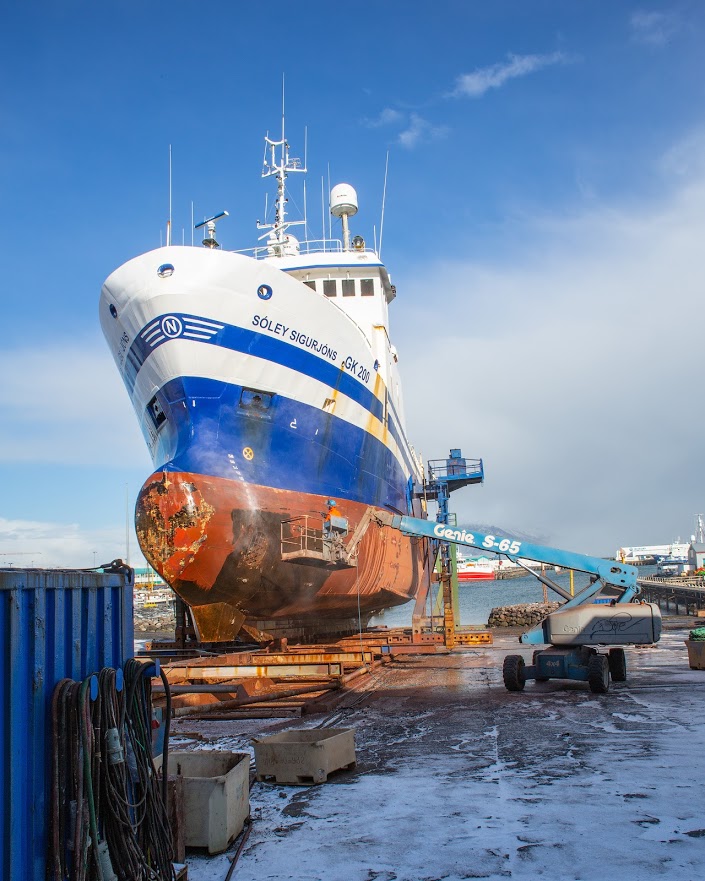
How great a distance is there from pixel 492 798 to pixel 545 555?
7.85m

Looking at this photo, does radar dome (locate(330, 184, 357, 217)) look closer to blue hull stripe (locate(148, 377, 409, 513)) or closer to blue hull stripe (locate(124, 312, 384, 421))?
blue hull stripe (locate(124, 312, 384, 421))

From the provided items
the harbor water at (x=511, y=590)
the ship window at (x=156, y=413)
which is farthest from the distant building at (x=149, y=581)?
the ship window at (x=156, y=413)

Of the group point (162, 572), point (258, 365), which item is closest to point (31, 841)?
point (162, 572)

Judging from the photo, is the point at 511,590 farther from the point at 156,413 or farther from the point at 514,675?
the point at 514,675

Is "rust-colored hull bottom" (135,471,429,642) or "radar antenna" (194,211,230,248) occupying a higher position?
"radar antenna" (194,211,230,248)

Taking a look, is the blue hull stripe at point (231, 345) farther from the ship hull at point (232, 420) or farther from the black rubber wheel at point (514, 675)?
the black rubber wheel at point (514, 675)

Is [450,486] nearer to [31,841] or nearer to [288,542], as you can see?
[288,542]

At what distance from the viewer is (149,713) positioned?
4555mm

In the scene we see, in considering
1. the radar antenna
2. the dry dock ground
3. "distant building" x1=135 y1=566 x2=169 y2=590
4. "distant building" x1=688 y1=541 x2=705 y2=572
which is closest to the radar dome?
the radar antenna

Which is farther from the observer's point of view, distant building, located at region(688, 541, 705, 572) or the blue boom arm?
distant building, located at region(688, 541, 705, 572)

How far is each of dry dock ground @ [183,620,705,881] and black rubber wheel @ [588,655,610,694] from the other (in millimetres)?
457

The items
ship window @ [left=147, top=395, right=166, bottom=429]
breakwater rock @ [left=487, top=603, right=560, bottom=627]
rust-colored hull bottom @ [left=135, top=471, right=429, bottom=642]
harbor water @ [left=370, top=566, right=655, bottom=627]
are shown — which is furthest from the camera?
harbor water @ [left=370, top=566, right=655, bottom=627]

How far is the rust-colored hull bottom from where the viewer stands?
14188 mm

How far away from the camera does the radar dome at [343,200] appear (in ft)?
91.0
